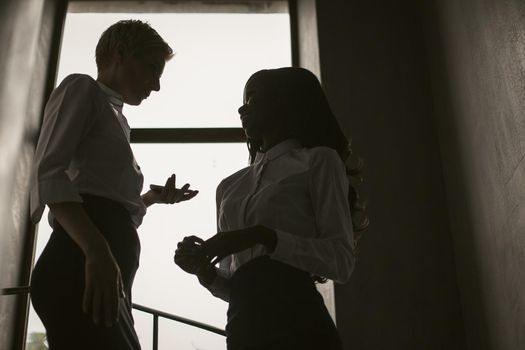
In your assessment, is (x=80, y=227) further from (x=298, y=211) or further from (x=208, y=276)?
(x=298, y=211)

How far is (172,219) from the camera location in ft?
10.2

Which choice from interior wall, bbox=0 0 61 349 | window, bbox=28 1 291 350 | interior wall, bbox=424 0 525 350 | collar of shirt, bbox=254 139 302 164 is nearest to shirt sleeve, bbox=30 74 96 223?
collar of shirt, bbox=254 139 302 164

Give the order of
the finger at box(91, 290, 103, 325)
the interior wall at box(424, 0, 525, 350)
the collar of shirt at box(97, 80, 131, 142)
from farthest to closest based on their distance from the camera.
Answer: the interior wall at box(424, 0, 525, 350), the collar of shirt at box(97, 80, 131, 142), the finger at box(91, 290, 103, 325)

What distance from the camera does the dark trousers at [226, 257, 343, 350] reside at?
1055 millimetres

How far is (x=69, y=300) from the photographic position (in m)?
1.07

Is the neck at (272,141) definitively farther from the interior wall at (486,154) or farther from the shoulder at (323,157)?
the interior wall at (486,154)

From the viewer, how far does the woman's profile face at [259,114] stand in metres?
1.47

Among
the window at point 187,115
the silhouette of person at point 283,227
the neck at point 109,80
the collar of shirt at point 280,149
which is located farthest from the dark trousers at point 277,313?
the window at point 187,115

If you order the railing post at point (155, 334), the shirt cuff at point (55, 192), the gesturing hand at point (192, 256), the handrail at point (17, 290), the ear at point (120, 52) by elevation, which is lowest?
the railing post at point (155, 334)

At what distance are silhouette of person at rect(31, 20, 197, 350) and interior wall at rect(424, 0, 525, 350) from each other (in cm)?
135

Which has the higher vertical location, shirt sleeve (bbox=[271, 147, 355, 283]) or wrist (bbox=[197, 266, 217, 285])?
shirt sleeve (bbox=[271, 147, 355, 283])

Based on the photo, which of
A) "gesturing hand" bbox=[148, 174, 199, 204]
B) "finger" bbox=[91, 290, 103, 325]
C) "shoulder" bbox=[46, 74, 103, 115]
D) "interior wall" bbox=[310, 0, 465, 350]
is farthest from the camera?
"interior wall" bbox=[310, 0, 465, 350]

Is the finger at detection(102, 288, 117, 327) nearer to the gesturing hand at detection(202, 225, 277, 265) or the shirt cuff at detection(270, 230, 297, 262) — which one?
the gesturing hand at detection(202, 225, 277, 265)

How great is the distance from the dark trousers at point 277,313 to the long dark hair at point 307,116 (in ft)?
1.23
